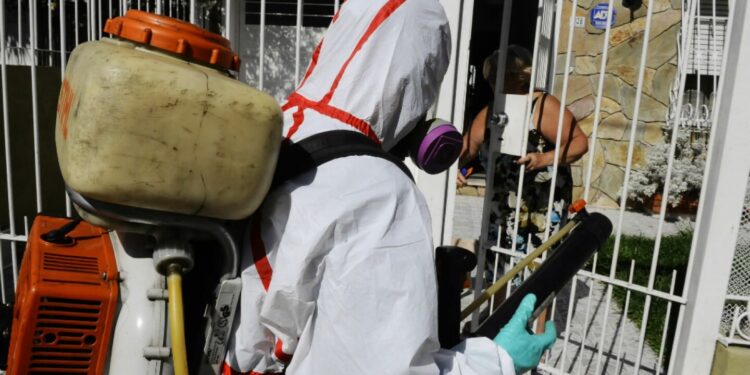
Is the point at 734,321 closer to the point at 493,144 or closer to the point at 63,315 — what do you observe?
the point at 493,144

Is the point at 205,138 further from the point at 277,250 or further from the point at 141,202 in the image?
the point at 277,250

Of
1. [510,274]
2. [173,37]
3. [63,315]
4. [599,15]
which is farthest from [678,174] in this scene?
[63,315]

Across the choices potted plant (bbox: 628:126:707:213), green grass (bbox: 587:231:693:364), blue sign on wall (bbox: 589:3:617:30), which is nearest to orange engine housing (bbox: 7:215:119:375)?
green grass (bbox: 587:231:693:364)

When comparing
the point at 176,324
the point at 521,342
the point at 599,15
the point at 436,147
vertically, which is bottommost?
the point at 521,342

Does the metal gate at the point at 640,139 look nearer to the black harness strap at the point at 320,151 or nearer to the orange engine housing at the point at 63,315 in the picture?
the black harness strap at the point at 320,151

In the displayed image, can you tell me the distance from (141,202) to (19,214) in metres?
4.15

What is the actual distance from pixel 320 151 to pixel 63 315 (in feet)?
1.92

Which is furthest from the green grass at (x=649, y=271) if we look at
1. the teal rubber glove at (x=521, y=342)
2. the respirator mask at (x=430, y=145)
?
the respirator mask at (x=430, y=145)

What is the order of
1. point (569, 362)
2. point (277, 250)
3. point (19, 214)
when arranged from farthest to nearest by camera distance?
point (19, 214) → point (569, 362) → point (277, 250)

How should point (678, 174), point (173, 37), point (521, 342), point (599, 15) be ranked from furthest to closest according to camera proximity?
point (599, 15) < point (678, 174) < point (521, 342) < point (173, 37)

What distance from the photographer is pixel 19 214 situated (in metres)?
4.45

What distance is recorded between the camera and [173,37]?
1.08 m

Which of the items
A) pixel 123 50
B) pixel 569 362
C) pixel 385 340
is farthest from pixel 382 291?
pixel 569 362

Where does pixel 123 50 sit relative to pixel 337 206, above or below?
above
